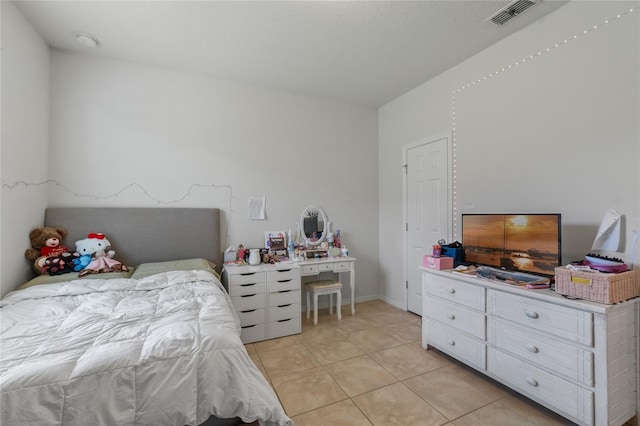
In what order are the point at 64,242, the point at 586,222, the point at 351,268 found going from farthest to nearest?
1. the point at 351,268
2. the point at 64,242
3. the point at 586,222

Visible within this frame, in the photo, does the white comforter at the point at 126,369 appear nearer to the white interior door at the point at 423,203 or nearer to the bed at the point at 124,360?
the bed at the point at 124,360

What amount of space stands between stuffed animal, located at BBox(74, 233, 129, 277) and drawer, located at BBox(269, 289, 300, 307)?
4.43 feet

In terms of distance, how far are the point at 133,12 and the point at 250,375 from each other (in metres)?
2.62

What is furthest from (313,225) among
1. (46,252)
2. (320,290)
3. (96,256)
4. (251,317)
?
(46,252)

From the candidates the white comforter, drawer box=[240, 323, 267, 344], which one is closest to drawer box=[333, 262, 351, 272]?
drawer box=[240, 323, 267, 344]

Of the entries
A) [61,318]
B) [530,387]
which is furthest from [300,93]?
[530,387]

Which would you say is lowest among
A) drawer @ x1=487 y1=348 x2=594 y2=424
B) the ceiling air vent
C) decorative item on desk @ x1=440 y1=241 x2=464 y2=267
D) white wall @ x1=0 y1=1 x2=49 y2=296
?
drawer @ x1=487 y1=348 x2=594 y2=424

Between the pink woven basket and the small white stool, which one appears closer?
the pink woven basket

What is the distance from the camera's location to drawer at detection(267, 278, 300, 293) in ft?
9.58

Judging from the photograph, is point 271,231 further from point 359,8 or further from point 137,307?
point 359,8

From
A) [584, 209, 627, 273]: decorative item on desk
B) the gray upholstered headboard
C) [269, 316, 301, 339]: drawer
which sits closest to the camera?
[584, 209, 627, 273]: decorative item on desk

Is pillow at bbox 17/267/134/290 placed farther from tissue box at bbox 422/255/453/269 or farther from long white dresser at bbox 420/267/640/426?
long white dresser at bbox 420/267/640/426

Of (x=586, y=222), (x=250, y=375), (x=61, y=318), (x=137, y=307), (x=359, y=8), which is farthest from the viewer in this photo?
(x=359, y=8)

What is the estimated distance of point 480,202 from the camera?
2.69 meters
